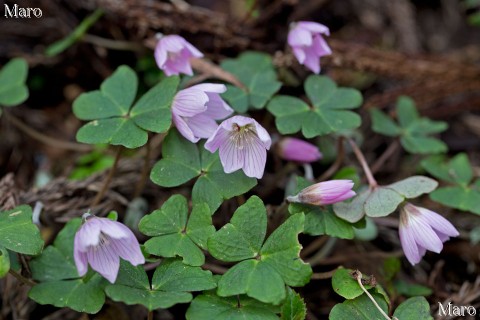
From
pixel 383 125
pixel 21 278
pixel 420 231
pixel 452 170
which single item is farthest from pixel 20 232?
pixel 452 170

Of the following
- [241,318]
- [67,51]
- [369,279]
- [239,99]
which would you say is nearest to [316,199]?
[369,279]

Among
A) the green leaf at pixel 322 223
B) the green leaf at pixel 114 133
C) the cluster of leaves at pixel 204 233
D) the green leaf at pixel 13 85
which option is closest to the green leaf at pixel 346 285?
the cluster of leaves at pixel 204 233

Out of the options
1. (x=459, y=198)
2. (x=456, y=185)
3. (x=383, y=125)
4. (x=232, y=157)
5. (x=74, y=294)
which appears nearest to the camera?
(x=74, y=294)

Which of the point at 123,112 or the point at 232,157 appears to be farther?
the point at 123,112

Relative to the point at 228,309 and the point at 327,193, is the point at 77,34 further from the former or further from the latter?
the point at 228,309

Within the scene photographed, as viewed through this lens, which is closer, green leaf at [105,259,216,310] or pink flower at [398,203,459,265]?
green leaf at [105,259,216,310]

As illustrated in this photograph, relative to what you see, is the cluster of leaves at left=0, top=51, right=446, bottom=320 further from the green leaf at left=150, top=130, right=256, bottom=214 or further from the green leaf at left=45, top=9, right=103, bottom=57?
the green leaf at left=45, top=9, right=103, bottom=57

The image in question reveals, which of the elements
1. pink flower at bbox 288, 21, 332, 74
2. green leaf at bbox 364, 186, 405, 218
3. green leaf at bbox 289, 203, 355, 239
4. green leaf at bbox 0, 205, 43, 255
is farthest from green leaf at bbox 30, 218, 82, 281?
pink flower at bbox 288, 21, 332, 74
